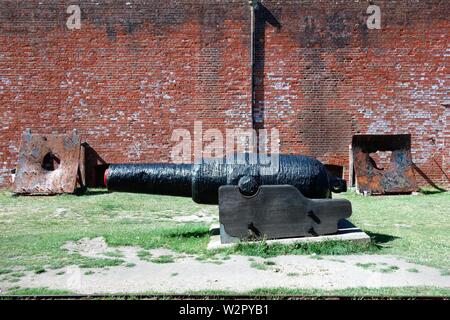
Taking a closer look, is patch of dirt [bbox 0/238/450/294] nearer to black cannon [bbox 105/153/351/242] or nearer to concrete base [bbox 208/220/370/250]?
concrete base [bbox 208/220/370/250]

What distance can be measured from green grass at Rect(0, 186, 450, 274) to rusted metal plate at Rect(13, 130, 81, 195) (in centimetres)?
46

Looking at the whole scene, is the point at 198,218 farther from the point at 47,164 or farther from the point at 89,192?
the point at 47,164

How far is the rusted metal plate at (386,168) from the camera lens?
36.7 ft

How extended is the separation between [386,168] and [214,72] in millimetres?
4979

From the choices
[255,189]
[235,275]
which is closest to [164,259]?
[235,275]

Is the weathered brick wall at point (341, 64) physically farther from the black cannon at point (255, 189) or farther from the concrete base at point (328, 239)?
the concrete base at point (328, 239)

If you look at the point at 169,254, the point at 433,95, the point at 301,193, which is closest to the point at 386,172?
the point at 433,95

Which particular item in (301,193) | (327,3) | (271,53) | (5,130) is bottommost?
(301,193)

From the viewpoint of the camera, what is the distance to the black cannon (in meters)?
5.31

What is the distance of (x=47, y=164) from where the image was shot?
464 inches

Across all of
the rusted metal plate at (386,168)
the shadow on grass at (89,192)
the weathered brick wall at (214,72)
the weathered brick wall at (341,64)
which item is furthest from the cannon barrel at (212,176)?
the weathered brick wall at (341,64)

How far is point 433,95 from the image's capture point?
1211 centimetres

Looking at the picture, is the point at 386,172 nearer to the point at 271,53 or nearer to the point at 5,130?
the point at 271,53

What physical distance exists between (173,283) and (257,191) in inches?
64.9
